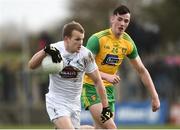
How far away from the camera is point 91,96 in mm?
12602

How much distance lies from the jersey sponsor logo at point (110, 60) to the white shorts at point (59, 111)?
1362mm

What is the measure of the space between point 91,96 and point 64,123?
172 cm

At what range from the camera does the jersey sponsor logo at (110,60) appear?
12469 mm

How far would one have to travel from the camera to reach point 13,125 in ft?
79.5

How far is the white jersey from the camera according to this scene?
11.1m

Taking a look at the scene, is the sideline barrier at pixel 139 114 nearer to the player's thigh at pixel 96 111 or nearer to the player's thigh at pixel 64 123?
the player's thigh at pixel 96 111

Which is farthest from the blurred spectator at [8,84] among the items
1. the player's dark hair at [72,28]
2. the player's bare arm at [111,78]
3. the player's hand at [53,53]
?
the player's hand at [53,53]

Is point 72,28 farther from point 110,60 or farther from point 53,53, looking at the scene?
point 110,60

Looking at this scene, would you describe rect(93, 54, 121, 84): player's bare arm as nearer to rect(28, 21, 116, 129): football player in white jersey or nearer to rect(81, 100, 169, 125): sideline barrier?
rect(28, 21, 116, 129): football player in white jersey

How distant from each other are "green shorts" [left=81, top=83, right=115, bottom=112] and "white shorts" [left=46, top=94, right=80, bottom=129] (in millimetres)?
1180

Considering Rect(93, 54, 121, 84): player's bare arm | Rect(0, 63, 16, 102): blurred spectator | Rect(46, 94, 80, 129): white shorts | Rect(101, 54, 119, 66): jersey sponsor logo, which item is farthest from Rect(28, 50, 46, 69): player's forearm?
Rect(0, 63, 16, 102): blurred spectator

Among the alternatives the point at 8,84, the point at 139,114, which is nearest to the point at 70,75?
the point at 8,84

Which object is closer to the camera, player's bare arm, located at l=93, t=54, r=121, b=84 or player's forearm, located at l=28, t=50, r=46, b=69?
player's forearm, located at l=28, t=50, r=46, b=69

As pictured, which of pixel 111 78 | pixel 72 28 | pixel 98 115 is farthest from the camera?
pixel 98 115
